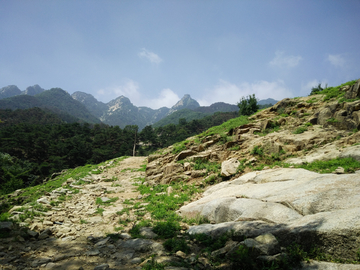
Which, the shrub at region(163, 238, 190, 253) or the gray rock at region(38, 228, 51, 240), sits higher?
the shrub at region(163, 238, 190, 253)

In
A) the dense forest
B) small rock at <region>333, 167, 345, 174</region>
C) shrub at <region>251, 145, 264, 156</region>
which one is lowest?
the dense forest

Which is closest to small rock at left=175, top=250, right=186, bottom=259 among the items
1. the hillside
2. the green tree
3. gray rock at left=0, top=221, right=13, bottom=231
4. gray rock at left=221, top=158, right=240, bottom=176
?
the hillside

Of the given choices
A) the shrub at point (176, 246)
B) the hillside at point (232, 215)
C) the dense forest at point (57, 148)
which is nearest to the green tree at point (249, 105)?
the hillside at point (232, 215)

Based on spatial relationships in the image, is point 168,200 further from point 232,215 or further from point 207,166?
point 232,215

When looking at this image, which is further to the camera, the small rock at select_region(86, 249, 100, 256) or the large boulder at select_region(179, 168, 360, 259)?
the small rock at select_region(86, 249, 100, 256)

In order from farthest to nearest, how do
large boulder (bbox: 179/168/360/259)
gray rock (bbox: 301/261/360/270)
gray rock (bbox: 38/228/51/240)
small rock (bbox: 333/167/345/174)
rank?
small rock (bbox: 333/167/345/174) < gray rock (bbox: 38/228/51/240) < large boulder (bbox: 179/168/360/259) < gray rock (bbox: 301/261/360/270)

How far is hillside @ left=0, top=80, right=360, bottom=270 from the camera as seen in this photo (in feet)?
12.3

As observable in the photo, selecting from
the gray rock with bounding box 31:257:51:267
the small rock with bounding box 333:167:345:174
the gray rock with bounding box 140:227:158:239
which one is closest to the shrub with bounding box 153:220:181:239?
the gray rock with bounding box 140:227:158:239

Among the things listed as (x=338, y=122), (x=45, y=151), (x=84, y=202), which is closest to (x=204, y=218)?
(x=84, y=202)

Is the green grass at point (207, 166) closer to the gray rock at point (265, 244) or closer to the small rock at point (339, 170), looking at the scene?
the small rock at point (339, 170)

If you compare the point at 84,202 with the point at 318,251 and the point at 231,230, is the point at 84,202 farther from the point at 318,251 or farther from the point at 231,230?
the point at 318,251

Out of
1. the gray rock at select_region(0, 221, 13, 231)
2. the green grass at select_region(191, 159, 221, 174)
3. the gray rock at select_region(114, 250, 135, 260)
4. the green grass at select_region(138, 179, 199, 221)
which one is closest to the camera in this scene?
the gray rock at select_region(114, 250, 135, 260)

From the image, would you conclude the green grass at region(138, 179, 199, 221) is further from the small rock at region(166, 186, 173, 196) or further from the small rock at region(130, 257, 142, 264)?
the small rock at region(130, 257, 142, 264)

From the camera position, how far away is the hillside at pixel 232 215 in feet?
12.3
